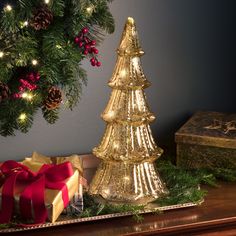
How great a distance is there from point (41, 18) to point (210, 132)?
52cm

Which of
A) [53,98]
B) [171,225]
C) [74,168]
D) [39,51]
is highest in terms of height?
[39,51]

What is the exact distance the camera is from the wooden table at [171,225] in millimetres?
1066

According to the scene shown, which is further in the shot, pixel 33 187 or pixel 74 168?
pixel 74 168

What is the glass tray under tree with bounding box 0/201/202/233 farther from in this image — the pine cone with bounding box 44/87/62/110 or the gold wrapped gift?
the pine cone with bounding box 44/87/62/110

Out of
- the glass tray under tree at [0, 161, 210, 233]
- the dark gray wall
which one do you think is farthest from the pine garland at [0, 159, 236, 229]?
the dark gray wall

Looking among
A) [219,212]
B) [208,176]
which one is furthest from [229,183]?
[219,212]

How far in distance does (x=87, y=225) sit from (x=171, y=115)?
59 cm

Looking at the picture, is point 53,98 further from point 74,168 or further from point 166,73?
point 166,73

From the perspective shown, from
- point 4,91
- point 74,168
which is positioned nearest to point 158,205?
point 74,168

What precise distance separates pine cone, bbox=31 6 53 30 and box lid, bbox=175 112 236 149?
44 cm

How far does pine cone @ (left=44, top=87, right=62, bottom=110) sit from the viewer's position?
4.15ft

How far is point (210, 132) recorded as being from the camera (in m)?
1.38

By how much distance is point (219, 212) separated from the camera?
115 centimetres

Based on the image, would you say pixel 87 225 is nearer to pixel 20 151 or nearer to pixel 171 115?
pixel 20 151
